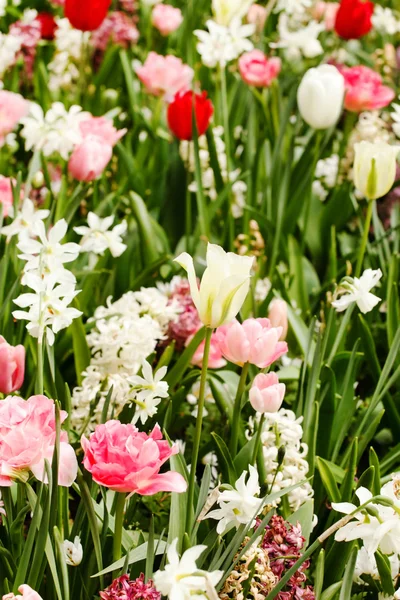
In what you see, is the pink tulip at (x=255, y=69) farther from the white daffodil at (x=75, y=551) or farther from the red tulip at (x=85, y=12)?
the white daffodil at (x=75, y=551)

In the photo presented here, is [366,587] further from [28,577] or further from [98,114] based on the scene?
[98,114]

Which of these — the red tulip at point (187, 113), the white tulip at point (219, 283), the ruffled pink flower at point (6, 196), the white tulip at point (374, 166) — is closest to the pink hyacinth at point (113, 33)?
the red tulip at point (187, 113)

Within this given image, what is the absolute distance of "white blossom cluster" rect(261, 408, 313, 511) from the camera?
1.27 m

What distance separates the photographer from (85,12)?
230cm

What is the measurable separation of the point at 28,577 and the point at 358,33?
7.23 ft

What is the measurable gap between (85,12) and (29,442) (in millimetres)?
1655

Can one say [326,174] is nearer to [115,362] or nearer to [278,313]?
[278,313]

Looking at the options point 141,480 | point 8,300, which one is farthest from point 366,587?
point 8,300

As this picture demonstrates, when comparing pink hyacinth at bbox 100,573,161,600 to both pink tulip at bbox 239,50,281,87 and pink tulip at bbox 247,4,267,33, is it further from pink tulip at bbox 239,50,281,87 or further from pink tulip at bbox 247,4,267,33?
pink tulip at bbox 247,4,267,33

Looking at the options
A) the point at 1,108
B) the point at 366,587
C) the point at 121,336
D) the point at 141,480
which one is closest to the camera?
the point at 141,480

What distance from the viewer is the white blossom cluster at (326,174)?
2.55m

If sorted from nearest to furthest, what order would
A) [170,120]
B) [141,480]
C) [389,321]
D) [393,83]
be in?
[141,480], [389,321], [170,120], [393,83]

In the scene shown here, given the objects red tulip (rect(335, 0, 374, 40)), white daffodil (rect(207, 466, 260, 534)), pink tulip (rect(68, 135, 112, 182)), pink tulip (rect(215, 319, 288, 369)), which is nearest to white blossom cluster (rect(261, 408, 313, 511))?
pink tulip (rect(215, 319, 288, 369))

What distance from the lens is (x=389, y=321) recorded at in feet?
5.76
